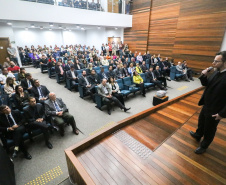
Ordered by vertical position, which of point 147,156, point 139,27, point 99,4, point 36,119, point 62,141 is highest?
point 99,4

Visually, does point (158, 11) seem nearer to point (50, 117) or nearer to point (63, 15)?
point (63, 15)

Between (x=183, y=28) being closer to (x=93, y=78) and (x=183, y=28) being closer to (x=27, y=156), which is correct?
(x=93, y=78)

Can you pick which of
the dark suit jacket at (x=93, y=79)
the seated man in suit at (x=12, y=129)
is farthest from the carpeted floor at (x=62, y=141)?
the dark suit jacket at (x=93, y=79)

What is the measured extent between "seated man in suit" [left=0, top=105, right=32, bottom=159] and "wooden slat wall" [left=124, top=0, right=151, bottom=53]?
9670mm

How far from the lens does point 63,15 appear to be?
733cm

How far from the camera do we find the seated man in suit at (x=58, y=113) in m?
Answer: 2.85

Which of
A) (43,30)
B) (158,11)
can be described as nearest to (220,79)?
(158,11)

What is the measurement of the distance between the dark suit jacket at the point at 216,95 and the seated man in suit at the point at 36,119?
111 inches

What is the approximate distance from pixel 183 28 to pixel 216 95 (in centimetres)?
777

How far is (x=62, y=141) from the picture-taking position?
2789 millimetres

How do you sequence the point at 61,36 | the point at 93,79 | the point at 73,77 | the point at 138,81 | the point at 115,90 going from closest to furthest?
the point at 115,90 → the point at 93,79 → the point at 138,81 → the point at 73,77 → the point at 61,36

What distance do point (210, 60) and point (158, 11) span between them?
15.5 ft

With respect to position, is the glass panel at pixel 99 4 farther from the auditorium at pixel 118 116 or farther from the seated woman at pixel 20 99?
the seated woman at pixel 20 99

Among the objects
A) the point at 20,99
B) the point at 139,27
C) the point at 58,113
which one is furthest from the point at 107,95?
the point at 139,27
